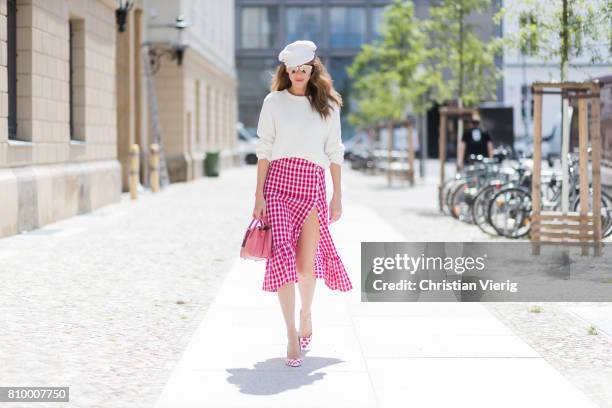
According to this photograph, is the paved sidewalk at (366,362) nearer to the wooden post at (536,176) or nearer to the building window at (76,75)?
the wooden post at (536,176)

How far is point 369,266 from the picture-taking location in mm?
10617

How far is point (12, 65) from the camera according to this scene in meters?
15.0

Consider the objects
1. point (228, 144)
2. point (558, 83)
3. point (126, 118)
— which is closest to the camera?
point (558, 83)

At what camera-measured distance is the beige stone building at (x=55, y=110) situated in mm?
14352

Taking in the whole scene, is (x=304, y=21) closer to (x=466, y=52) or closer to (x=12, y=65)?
(x=466, y=52)

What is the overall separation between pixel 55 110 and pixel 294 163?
11.2 m

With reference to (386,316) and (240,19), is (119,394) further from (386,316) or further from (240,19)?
(240,19)

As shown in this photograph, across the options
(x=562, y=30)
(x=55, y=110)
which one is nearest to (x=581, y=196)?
(x=562, y=30)

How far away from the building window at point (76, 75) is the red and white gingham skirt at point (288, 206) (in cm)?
1306

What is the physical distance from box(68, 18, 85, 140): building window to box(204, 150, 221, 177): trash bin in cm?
1722

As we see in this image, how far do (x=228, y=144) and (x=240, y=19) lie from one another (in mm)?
19385

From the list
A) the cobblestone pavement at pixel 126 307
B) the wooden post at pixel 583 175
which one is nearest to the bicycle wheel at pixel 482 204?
the cobblestone pavement at pixel 126 307

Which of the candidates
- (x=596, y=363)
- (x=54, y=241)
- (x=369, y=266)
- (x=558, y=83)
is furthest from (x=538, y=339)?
(x=54, y=241)

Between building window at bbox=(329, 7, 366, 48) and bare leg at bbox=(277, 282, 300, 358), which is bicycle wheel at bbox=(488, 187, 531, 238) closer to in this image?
bare leg at bbox=(277, 282, 300, 358)
